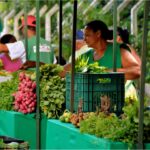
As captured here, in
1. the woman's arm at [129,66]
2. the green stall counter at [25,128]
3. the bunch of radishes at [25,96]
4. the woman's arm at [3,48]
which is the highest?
the woman's arm at [3,48]

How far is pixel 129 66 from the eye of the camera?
7578 millimetres

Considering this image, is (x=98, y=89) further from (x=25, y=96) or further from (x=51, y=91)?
(x=25, y=96)

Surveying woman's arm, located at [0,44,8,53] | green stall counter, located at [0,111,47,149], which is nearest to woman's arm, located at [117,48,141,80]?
green stall counter, located at [0,111,47,149]

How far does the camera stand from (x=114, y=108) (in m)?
6.29

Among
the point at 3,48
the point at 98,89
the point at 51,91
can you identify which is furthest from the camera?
the point at 3,48

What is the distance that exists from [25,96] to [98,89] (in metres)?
1.11

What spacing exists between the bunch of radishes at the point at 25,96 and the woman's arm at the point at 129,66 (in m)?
0.96

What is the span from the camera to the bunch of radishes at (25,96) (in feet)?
23.2

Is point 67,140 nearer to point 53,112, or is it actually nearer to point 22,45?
point 53,112

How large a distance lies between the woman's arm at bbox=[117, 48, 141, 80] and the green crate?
108cm

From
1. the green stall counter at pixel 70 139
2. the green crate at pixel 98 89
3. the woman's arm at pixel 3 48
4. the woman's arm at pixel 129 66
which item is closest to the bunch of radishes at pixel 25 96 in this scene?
the green stall counter at pixel 70 139

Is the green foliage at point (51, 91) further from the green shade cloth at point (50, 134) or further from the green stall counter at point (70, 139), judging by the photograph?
the green stall counter at point (70, 139)

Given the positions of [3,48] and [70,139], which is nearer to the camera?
[70,139]

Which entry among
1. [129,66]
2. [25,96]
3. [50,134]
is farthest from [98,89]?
[129,66]
